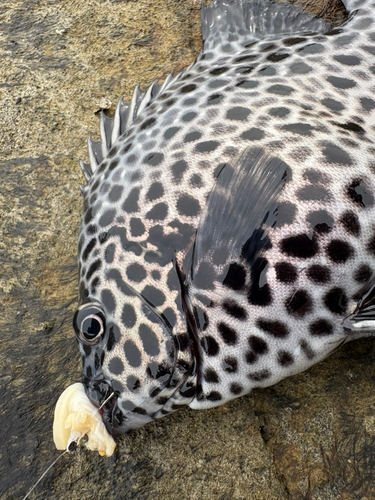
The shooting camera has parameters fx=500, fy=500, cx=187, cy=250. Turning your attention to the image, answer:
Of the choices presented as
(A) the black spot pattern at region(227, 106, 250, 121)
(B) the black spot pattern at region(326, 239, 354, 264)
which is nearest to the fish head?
(B) the black spot pattern at region(326, 239, 354, 264)

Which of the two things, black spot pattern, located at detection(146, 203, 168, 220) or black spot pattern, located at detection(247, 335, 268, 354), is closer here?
black spot pattern, located at detection(247, 335, 268, 354)

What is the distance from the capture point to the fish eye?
2.46 meters

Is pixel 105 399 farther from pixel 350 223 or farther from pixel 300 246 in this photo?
pixel 350 223

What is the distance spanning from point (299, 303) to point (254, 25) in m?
2.15

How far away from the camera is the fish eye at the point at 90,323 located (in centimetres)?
246

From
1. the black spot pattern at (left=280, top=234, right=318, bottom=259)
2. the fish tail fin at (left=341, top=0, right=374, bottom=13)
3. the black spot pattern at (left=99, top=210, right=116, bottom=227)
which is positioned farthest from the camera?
the fish tail fin at (left=341, top=0, right=374, bottom=13)

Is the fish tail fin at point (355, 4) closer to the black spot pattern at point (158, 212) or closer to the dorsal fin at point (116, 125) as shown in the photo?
the dorsal fin at point (116, 125)

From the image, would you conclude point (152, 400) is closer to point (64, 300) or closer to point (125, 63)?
point (64, 300)

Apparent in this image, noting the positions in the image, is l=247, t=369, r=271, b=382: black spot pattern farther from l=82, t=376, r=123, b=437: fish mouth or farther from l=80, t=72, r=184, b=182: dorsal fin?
l=80, t=72, r=184, b=182: dorsal fin

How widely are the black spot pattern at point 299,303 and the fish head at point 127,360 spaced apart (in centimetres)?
56

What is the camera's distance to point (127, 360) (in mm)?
2396

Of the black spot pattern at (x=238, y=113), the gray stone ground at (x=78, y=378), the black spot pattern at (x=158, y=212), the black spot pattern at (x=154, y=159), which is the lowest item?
the gray stone ground at (x=78, y=378)

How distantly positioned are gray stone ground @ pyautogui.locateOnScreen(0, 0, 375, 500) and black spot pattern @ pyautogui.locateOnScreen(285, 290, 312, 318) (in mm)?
589

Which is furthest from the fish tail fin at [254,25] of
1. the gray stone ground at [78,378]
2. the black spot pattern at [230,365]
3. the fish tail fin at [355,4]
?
the black spot pattern at [230,365]
